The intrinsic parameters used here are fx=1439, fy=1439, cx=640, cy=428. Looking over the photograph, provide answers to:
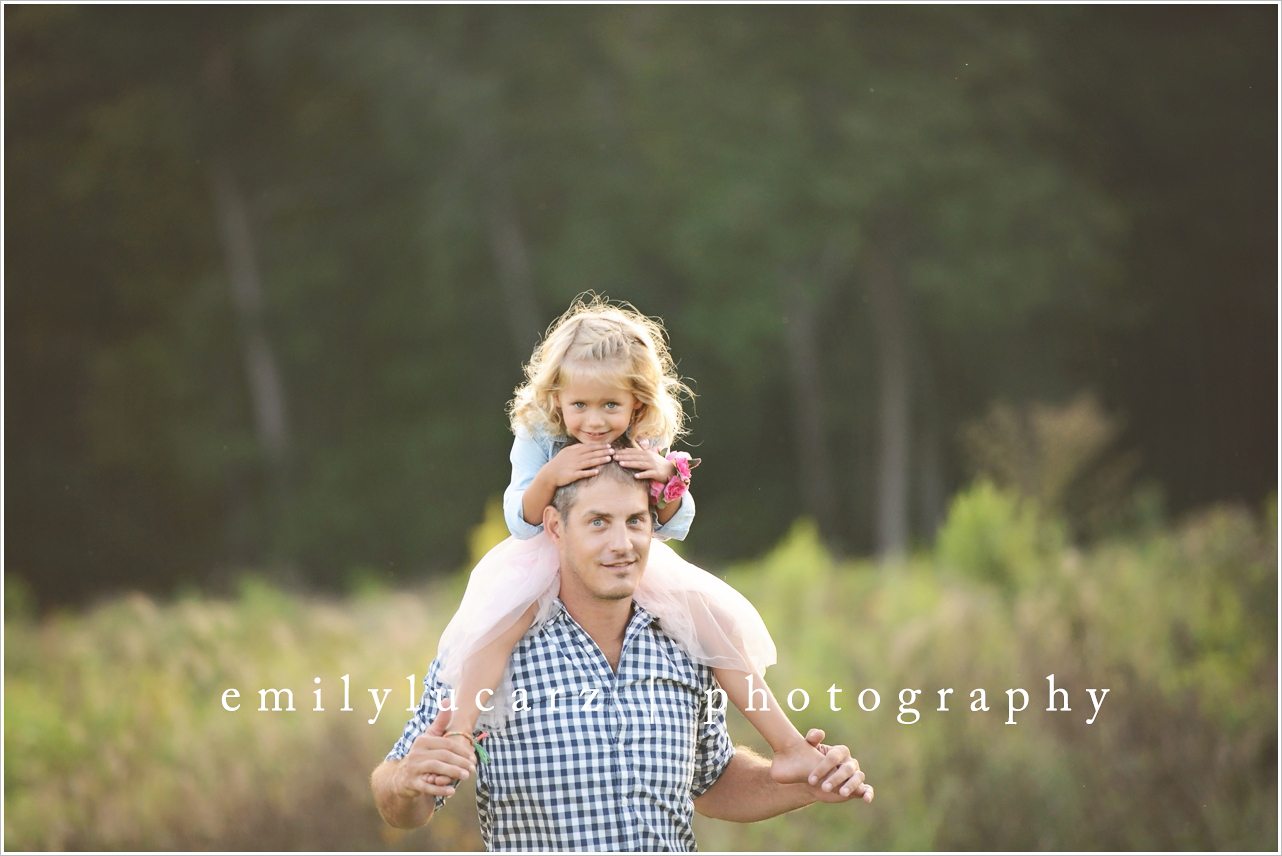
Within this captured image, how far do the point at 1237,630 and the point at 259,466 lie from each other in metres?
9.70

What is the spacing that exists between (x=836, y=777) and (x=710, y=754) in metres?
0.37

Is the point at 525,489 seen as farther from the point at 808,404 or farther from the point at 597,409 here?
the point at 808,404

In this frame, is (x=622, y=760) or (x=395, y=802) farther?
(x=622, y=760)

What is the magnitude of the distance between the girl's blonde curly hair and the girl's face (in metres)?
0.02

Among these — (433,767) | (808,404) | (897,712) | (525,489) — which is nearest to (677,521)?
(525,489)

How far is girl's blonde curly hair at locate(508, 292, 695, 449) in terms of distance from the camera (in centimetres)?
297

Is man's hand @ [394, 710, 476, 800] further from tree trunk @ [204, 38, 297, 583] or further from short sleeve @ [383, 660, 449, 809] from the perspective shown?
tree trunk @ [204, 38, 297, 583]

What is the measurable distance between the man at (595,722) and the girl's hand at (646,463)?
0.07 feet

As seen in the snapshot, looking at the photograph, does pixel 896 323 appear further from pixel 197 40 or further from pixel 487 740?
pixel 487 740

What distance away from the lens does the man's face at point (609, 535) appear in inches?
111

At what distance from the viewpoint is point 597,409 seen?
2.96m

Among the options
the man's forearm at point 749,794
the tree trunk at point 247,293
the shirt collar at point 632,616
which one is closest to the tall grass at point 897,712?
the man's forearm at point 749,794

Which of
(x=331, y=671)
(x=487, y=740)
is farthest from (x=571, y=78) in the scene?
(x=487, y=740)

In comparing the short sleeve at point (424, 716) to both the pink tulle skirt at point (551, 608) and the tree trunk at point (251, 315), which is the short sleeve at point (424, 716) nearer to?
the pink tulle skirt at point (551, 608)
